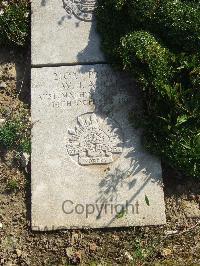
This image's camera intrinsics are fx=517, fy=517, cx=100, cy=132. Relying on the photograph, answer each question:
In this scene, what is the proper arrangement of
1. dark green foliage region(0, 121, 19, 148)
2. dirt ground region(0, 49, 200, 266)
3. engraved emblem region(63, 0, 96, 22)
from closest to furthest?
dirt ground region(0, 49, 200, 266), dark green foliage region(0, 121, 19, 148), engraved emblem region(63, 0, 96, 22)

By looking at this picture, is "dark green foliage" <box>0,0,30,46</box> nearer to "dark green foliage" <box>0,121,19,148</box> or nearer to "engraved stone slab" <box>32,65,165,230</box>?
"engraved stone slab" <box>32,65,165,230</box>

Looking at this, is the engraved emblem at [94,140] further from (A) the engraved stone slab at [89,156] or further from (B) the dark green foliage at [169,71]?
(B) the dark green foliage at [169,71]

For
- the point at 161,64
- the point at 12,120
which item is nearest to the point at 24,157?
the point at 12,120

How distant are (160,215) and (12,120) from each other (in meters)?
2.10

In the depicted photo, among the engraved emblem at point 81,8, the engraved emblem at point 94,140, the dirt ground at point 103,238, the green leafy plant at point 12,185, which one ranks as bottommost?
the dirt ground at point 103,238

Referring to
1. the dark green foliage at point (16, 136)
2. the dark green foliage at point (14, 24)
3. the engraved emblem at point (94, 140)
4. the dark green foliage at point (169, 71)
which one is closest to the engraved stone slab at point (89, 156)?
the engraved emblem at point (94, 140)

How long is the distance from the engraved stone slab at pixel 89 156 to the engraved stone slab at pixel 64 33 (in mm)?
147

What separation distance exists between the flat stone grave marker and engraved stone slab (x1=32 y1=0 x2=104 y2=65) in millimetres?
12

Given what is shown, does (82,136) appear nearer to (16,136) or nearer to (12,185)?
(16,136)

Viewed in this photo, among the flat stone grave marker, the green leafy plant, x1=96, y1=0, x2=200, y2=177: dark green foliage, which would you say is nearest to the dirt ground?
the green leafy plant

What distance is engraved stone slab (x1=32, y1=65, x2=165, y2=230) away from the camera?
583 cm

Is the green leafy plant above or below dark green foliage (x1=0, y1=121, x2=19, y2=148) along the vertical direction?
below

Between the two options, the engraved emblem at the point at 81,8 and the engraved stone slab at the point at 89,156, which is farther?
the engraved emblem at the point at 81,8

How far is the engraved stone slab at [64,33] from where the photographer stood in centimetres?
623
